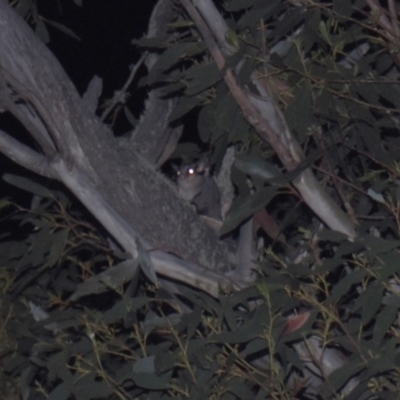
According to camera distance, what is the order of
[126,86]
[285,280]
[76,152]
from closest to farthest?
1. [285,280]
2. [76,152]
3. [126,86]

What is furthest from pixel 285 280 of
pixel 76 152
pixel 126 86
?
pixel 126 86

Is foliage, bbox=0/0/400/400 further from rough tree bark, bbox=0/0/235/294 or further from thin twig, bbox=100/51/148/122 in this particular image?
thin twig, bbox=100/51/148/122

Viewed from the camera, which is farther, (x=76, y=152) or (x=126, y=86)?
(x=126, y=86)

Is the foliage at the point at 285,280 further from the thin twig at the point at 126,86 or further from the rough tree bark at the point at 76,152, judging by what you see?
the thin twig at the point at 126,86

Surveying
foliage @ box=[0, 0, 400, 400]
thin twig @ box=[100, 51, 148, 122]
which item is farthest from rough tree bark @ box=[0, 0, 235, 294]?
thin twig @ box=[100, 51, 148, 122]

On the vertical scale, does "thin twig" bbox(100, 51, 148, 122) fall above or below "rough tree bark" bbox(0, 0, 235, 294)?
below

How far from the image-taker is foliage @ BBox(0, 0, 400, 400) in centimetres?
231

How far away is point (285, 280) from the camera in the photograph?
94.5 inches

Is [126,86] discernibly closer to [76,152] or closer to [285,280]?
[76,152]

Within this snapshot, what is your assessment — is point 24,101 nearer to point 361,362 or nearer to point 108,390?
point 108,390

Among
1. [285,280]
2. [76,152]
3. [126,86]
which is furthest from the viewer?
[126,86]

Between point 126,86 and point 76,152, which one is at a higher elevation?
point 76,152

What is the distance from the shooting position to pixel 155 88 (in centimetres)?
351

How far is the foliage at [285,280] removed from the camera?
7.59 feet
